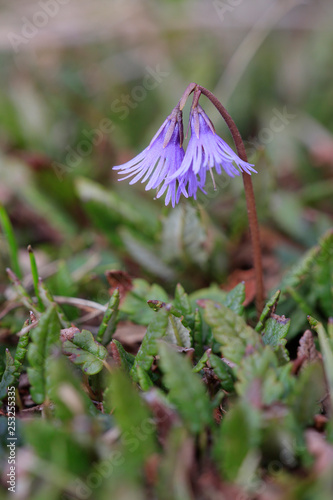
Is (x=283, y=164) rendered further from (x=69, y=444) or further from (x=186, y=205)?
(x=69, y=444)

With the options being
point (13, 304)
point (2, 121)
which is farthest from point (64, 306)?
point (2, 121)

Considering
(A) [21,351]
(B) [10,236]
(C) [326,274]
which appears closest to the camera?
(A) [21,351]

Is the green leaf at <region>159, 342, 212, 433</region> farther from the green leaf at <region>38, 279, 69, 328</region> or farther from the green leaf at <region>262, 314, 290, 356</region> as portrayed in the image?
the green leaf at <region>38, 279, 69, 328</region>

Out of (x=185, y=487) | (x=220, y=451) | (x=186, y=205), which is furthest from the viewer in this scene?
(x=186, y=205)

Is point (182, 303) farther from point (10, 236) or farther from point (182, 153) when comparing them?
point (10, 236)

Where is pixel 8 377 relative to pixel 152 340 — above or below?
below

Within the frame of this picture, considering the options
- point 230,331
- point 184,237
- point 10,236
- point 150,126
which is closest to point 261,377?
point 230,331

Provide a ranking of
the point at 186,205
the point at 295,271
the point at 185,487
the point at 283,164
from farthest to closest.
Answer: the point at 283,164 → the point at 186,205 → the point at 295,271 → the point at 185,487

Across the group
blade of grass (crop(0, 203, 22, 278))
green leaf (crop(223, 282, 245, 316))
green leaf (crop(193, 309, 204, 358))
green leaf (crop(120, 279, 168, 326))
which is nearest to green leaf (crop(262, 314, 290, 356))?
green leaf (crop(223, 282, 245, 316))
